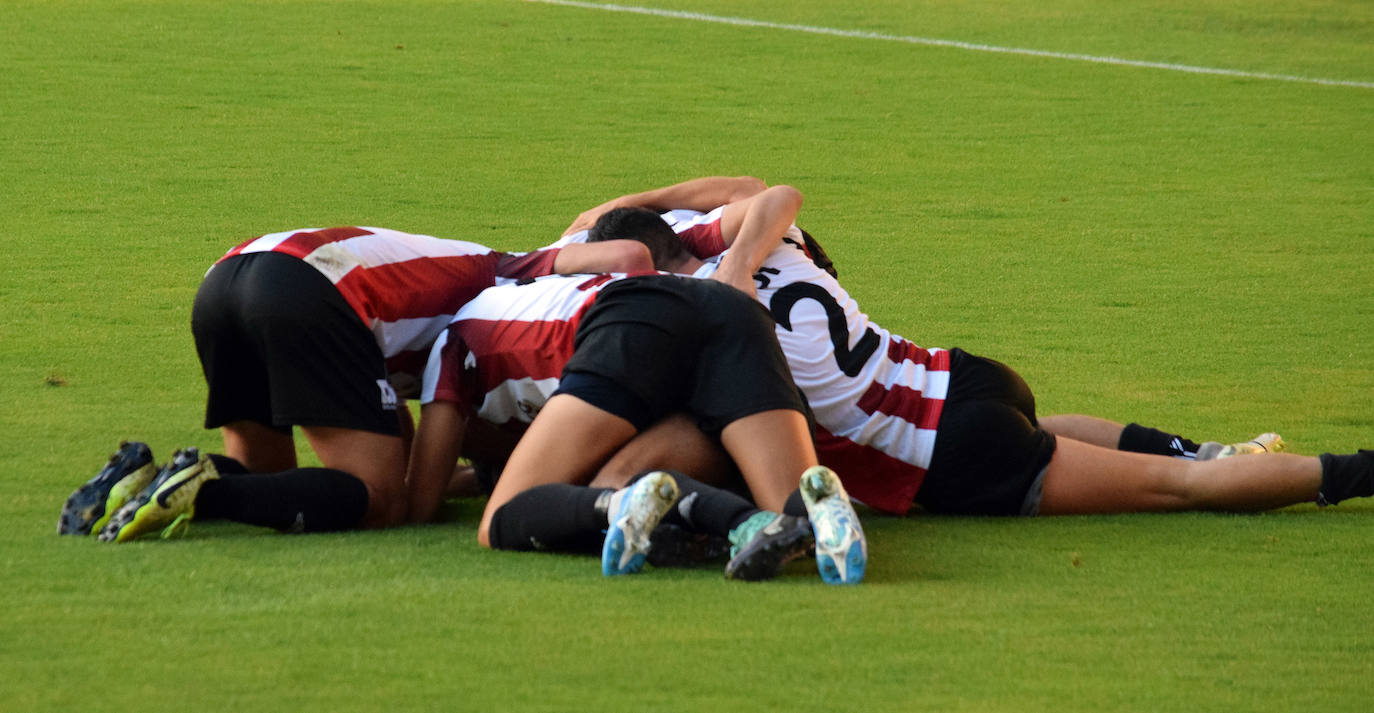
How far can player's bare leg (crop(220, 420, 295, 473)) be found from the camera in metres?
3.68

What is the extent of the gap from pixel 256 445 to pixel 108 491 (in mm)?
421

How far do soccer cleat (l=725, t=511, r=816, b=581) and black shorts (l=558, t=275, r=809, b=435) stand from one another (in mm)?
319

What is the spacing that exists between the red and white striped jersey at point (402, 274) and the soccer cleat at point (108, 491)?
1.57ft

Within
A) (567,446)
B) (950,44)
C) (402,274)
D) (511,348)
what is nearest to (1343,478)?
(567,446)

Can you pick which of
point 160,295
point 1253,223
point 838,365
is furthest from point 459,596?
point 1253,223

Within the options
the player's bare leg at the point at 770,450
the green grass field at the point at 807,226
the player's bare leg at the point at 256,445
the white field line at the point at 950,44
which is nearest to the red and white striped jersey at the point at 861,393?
the green grass field at the point at 807,226

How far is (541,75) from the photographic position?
34.8 feet

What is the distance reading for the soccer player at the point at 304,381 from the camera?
3.30 meters

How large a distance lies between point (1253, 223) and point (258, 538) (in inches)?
232

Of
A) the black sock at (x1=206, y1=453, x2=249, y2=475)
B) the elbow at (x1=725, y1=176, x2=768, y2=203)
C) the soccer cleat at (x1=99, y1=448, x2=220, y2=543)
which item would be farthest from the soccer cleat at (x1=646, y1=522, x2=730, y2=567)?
the elbow at (x1=725, y1=176, x2=768, y2=203)

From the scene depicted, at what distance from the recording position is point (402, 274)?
3.70 metres

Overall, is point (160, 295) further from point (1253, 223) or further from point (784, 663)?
point (1253, 223)

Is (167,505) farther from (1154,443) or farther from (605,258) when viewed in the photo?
(1154,443)

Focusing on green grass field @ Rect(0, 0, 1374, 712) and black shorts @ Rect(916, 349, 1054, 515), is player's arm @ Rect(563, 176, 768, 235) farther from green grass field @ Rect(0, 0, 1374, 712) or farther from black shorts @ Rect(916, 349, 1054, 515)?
green grass field @ Rect(0, 0, 1374, 712)
